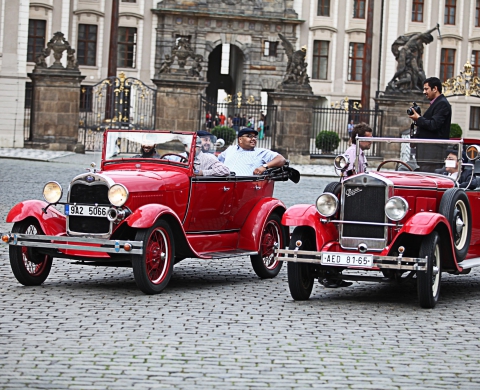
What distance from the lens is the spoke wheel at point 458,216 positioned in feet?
31.2

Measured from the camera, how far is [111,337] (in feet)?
24.0

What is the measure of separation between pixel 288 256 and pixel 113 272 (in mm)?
2654

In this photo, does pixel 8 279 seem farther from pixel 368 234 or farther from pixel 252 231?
pixel 368 234

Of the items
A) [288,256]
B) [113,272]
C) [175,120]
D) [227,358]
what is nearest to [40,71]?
[175,120]

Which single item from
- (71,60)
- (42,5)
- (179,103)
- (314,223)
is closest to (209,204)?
(314,223)

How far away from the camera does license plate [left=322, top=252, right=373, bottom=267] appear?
8953mm

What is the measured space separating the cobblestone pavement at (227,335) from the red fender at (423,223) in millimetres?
722

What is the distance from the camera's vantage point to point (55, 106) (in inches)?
1361

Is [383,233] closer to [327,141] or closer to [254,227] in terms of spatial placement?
[254,227]

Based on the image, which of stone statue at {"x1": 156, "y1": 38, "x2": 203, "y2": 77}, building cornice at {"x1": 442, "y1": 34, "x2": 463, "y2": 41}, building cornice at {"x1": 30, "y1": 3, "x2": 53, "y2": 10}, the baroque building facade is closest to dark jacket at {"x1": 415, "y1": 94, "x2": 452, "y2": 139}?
stone statue at {"x1": 156, "y1": 38, "x2": 203, "y2": 77}

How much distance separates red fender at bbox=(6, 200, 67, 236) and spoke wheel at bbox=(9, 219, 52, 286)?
0.26ft

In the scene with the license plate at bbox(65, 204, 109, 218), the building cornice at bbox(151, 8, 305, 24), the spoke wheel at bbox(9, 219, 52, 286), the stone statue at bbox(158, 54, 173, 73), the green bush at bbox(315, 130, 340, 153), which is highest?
the building cornice at bbox(151, 8, 305, 24)

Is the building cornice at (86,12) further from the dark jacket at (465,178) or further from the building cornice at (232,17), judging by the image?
the dark jacket at (465,178)

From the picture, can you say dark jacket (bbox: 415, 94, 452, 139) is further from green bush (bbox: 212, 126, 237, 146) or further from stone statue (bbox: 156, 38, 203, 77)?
green bush (bbox: 212, 126, 237, 146)
